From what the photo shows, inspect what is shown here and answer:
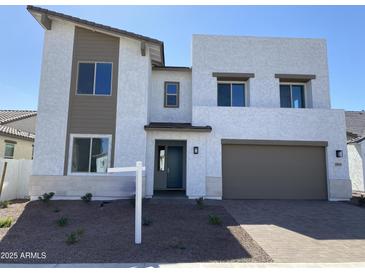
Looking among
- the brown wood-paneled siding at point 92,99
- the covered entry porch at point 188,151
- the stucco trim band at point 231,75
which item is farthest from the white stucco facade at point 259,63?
the brown wood-paneled siding at point 92,99

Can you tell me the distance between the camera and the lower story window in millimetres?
11688

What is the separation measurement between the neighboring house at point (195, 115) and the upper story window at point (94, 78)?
0.05 meters

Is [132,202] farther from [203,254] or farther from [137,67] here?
[137,67]

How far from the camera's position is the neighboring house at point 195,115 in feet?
38.7

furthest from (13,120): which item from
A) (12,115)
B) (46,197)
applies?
(46,197)

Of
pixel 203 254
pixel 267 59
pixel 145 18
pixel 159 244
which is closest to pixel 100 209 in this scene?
pixel 159 244

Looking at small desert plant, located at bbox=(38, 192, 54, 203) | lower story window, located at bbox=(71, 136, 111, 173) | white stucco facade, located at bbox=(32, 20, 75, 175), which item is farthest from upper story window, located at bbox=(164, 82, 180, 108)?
small desert plant, located at bbox=(38, 192, 54, 203)

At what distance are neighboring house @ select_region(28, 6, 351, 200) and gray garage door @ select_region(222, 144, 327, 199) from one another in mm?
51

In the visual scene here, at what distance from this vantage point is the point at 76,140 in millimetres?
11875

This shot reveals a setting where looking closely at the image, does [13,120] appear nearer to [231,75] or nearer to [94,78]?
[94,78]

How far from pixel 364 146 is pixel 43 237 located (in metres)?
19.4

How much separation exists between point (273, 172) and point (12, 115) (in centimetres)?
2248

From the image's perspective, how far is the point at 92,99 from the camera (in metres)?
12.1

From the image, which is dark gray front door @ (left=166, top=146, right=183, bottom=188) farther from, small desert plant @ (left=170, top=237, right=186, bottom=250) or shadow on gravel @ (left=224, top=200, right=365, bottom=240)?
small desert plant @ (left=170, top=237, right=186, bottom=250)
